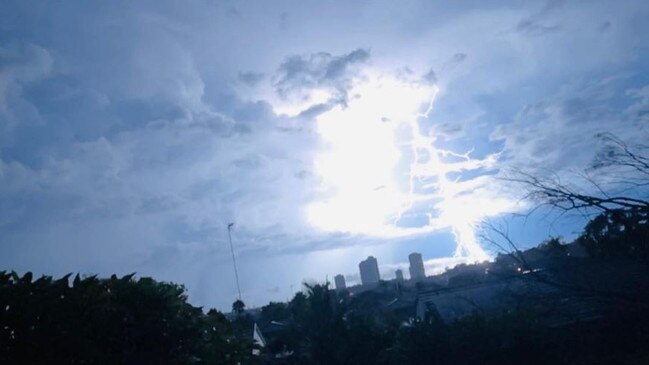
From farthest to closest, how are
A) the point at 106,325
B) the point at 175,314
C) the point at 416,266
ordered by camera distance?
the point at 416,266
the point at 175,314
the point at 106,325

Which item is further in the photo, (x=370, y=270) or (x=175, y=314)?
(x=370, y=270)

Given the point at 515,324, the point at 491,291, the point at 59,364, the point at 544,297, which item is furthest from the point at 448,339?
the point at 59,364

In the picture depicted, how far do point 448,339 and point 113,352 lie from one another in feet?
43.2

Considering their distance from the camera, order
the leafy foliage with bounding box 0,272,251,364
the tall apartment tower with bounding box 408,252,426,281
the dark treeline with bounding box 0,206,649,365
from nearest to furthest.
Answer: the dark treeline with bounding box 0,206,649,365 < the leafy foliage with bounding box 0,272,251,364 < the tall apartment tower with bounding box 408,252,426,281

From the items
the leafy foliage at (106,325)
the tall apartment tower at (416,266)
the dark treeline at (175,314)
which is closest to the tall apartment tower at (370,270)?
the tall apartment tower at (416,266)

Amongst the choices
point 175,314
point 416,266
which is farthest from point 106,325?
point 416,266

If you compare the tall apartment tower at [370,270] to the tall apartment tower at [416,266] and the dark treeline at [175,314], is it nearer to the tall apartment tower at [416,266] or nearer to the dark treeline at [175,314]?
the tall apartment tower at [416,266]

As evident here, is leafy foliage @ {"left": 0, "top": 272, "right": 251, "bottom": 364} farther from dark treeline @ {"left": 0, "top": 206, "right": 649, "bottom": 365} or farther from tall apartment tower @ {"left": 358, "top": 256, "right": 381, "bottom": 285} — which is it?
tall apartment tower @ {"left": 358, "top": 256, "right": 381, "bottom": 285}

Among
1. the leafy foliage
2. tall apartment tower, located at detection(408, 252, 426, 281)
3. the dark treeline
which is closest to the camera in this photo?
the dark treeline

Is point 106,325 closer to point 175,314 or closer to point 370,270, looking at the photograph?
point 175,314

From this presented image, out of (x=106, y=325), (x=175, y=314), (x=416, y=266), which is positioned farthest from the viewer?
(x=416, y=266)

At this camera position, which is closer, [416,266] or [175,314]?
[175,314]

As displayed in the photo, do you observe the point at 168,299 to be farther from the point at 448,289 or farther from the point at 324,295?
the point at 448,289

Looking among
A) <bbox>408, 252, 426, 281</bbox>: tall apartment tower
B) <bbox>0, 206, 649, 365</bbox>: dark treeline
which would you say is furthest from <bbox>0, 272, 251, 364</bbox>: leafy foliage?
<bbox>408, 252, 426, 281</bbox>: tall apartment tower
